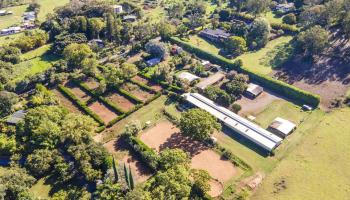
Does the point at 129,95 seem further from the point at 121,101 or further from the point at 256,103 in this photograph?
the point at 256,103

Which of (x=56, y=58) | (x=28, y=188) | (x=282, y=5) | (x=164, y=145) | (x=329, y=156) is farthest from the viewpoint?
(x=282, y=5)

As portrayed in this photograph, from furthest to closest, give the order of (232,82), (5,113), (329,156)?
(232,82) → (5,113) → (329,156)

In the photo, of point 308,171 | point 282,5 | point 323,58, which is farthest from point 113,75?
point 282,5

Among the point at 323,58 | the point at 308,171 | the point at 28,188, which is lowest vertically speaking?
the point at 28,188

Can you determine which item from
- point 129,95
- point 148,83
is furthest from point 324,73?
point 129,95

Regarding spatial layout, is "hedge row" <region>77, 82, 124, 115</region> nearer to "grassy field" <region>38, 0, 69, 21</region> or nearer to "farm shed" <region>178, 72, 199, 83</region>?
"farm shed" <region>178, 72, 199, 83</region>

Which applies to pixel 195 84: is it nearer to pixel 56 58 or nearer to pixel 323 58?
pixel 323 58

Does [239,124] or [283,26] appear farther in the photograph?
[283,26]
